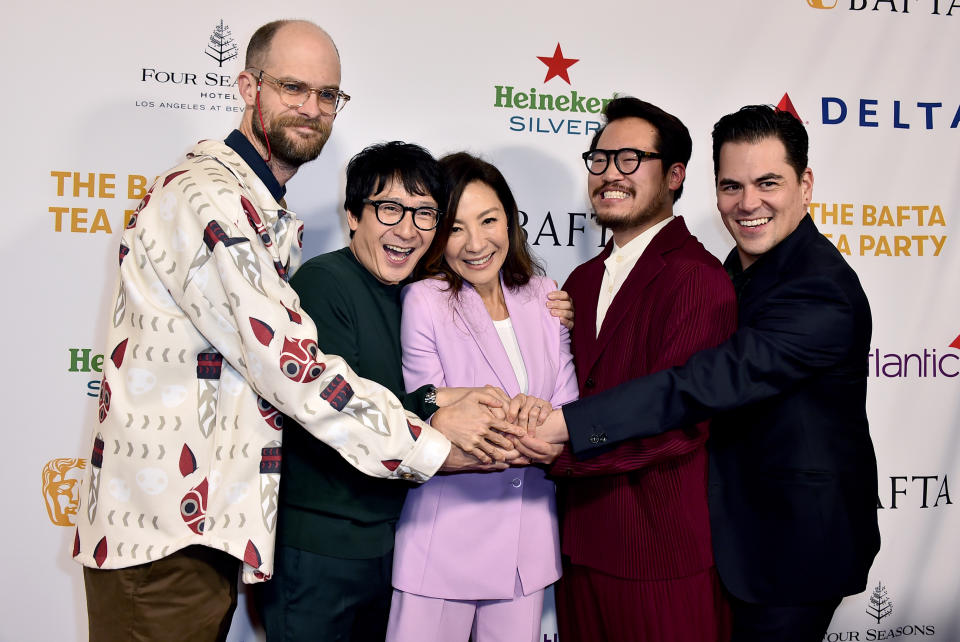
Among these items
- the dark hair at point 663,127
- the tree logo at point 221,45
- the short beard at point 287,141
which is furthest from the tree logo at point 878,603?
the tree logo at point 221,45

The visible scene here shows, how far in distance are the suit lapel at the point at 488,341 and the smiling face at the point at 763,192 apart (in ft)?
2.42

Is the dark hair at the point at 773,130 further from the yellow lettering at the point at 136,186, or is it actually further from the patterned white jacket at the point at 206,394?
the yellow lettering at the point at 136,186

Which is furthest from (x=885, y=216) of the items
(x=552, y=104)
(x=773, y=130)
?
(x=552, y=104)

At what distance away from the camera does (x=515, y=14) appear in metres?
2.67

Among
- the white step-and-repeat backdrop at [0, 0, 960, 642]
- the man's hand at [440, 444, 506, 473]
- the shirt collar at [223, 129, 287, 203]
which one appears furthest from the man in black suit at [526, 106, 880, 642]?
the white step-and-repeat backdrop at [0, 0, 960, 642]

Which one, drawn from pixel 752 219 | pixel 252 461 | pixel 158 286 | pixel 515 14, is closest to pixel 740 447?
pixel 752 219

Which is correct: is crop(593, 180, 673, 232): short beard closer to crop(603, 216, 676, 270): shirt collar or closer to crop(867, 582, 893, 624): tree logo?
crop(603, 216, 676, 270): shirt collar

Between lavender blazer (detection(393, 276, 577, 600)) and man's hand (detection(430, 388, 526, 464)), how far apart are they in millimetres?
96

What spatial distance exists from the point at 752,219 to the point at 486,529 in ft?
3.55

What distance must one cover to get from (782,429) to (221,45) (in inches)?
86.0

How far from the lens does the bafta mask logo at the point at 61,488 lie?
2.46 meters

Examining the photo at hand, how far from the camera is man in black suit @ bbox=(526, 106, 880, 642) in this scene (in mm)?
1725

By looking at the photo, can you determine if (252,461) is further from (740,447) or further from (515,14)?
(515,14)

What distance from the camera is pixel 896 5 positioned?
2924 mm
